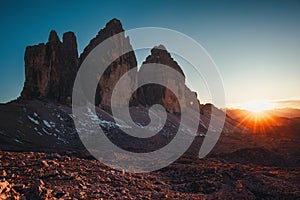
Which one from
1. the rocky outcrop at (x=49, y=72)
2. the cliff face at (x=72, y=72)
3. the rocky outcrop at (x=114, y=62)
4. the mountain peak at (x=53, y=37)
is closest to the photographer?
the rocky outcrop at (x=49, y=72)

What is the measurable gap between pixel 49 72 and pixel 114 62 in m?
25.2

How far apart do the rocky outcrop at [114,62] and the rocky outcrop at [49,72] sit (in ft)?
36.6

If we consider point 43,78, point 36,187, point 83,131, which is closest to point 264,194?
point 36,187

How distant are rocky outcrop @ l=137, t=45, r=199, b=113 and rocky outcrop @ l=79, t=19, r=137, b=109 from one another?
13.5 metres

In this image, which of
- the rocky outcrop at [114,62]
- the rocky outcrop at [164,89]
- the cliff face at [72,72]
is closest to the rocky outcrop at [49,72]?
the cliff face at [72,72]

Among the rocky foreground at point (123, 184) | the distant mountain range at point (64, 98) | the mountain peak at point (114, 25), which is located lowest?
the rocky foreground at point (123, 184)

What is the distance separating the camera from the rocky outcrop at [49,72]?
71.6 m

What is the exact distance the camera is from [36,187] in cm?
1006

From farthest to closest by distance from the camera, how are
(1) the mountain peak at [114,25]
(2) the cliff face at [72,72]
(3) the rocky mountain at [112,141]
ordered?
(1) the mountain peak at [114,25] → (2) the cliff face at [72,72] → (3) the rocky mountain at [112,141]

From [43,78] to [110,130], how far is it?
110 feet

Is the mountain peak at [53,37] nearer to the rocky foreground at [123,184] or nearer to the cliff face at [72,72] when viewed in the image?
the cliff face at [72,72]

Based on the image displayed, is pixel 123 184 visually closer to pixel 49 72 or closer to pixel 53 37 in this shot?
pixel 49 72

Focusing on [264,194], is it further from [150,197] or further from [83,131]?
[83,131]

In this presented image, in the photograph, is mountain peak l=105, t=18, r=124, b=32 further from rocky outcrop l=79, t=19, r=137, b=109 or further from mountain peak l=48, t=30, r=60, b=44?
mountain peak l=48, t=30, r=60, b=44
